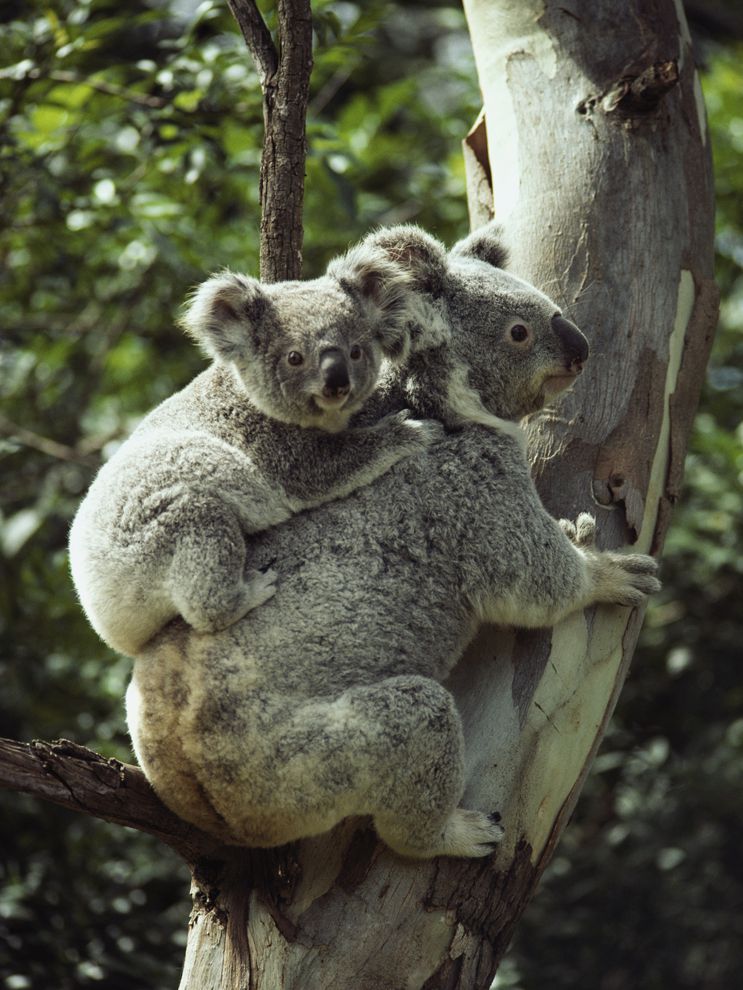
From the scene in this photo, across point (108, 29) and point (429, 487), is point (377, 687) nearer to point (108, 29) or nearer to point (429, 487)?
point (429, 487)

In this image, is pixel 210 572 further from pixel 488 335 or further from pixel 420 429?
pixel 488 335

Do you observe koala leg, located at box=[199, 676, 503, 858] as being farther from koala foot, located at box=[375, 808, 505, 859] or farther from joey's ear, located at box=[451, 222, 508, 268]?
joey's ear, located at box=[451, 222, 508, 268]

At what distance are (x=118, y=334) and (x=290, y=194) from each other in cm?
323

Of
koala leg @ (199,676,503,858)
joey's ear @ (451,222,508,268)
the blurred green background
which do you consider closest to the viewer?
koala leg @ (199,676,503,858)

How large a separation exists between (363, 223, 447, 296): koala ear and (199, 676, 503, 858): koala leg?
128 cm

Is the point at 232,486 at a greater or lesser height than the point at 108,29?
lesser

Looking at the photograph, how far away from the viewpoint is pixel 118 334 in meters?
6.55

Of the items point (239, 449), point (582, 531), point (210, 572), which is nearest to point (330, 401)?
point (239, 449)

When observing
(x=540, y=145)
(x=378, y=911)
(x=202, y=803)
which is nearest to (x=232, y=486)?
(x=202, y=803)

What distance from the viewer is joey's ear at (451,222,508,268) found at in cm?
378

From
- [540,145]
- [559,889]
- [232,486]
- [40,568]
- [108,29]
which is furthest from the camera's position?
[559,889]

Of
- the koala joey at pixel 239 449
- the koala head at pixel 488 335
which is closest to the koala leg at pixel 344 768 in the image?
the koala joey at pixel 239 449

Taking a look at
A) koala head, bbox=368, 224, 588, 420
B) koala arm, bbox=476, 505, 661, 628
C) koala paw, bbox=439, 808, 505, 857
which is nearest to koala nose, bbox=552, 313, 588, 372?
koala head, bbox=368, 224, 588, 420

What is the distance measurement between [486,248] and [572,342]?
0.57 metres
